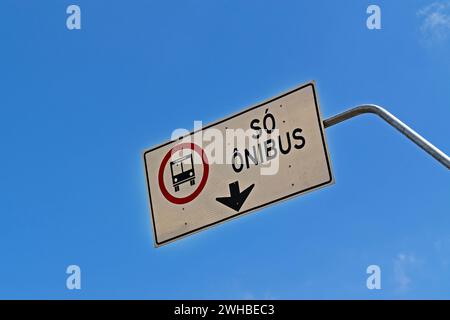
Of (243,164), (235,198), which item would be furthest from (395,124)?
(235,198)

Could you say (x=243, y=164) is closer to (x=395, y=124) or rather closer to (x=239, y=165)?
(x=239, y=165)

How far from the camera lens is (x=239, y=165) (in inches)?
171

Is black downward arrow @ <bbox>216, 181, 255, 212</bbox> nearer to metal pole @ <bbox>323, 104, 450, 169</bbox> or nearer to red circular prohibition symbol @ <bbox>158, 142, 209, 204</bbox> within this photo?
red circular prohibition symbol @ <bbox>158, 142, 209, 204</bbox>

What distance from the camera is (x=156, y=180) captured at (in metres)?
4.60

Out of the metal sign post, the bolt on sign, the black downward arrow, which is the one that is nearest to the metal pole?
the metal sign post

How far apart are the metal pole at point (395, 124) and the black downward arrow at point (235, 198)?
0.76 meters

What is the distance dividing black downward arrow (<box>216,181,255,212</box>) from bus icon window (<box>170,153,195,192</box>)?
33 cm

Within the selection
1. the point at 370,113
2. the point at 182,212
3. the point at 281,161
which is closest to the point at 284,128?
the point at 281,161

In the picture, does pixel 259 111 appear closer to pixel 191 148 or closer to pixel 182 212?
pixel 191 148

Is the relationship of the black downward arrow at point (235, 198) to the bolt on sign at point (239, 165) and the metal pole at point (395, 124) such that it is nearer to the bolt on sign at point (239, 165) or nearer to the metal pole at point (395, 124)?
the bolt on sign at point (239, 165)

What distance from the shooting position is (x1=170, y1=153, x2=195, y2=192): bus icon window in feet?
14.8

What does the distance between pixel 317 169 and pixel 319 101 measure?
519 millimetres

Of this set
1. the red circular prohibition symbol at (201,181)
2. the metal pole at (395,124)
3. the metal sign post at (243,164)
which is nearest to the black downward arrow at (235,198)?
the metal sign post at (243,164)

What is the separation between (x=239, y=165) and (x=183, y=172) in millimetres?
470
